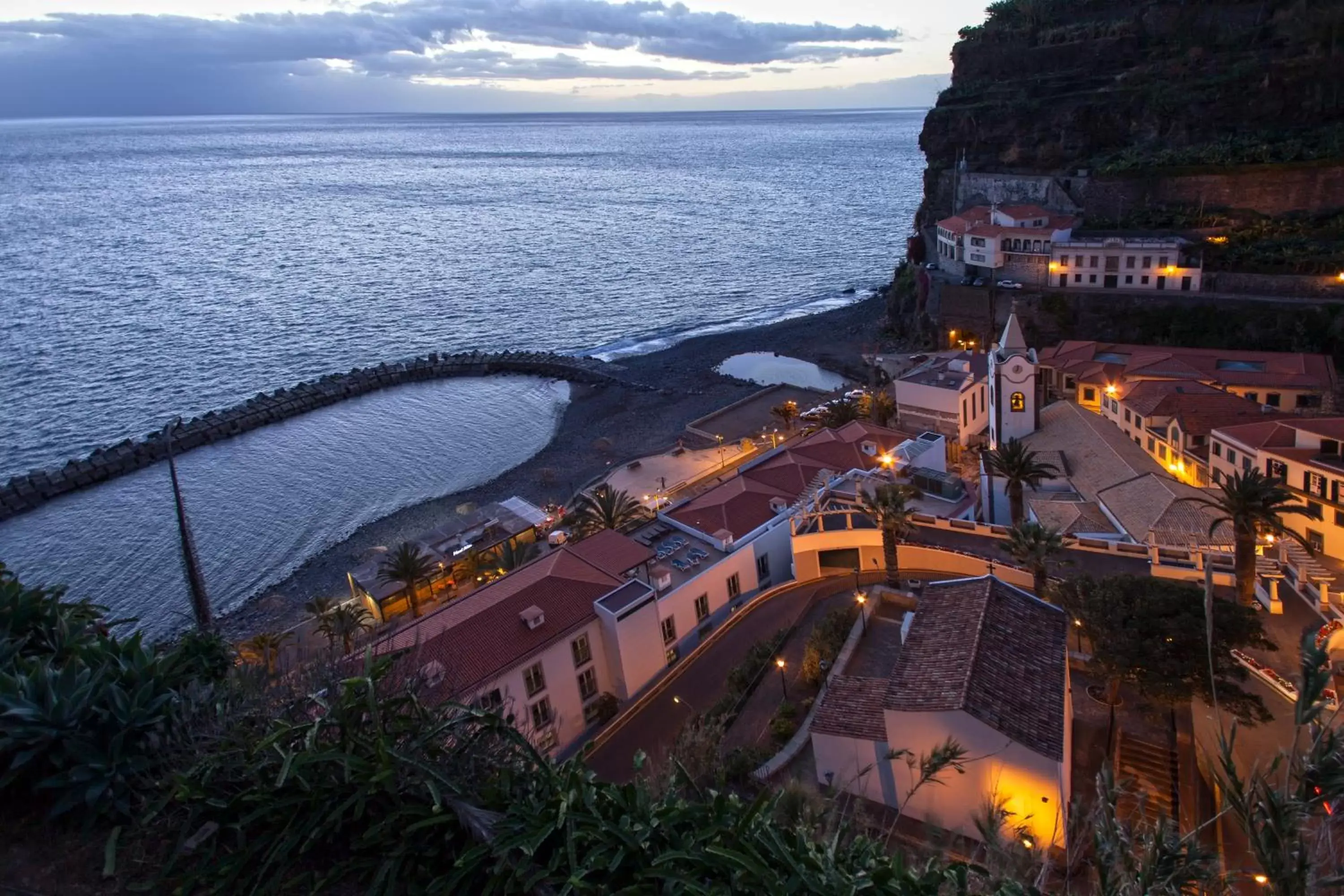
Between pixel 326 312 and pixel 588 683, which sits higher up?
pixel 326 312

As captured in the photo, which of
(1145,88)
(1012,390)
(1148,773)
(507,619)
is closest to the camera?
(1148,773)

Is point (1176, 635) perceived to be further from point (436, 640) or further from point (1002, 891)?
point (436, 640)

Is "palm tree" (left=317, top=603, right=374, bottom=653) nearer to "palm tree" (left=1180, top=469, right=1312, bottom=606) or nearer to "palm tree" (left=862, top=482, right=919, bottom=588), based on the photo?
"palm tree" (left=862, top=482, right=919, bottom=588)

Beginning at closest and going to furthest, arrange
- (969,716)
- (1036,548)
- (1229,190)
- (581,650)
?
1. (969,716)
2. (1036,548)
3. (581,650)
4. (1229,190)

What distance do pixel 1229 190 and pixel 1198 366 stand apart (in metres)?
24.8

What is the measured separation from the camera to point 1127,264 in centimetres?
5194

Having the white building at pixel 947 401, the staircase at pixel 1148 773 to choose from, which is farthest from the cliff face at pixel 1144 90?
the staircase at pixel 1148 773

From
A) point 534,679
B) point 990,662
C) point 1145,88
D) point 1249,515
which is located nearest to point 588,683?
point 534,679

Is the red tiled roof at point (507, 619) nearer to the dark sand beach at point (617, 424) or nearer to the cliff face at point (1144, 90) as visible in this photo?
the dark sand beach at point (617, 424)

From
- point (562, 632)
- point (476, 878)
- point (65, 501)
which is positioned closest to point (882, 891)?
point (476, 878)

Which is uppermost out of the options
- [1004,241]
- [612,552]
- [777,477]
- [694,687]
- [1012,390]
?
[1004,241]

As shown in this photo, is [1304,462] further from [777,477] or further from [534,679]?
[534,679]

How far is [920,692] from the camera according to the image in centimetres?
1441

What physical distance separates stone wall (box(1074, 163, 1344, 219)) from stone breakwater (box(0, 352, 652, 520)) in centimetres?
3611
